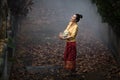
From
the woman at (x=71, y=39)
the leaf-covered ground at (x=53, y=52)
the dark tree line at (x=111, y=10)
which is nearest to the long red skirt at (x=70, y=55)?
the woman at (x=71, y=39)

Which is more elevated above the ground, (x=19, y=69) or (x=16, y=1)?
(x=16, y=1)

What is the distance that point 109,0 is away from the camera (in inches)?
423

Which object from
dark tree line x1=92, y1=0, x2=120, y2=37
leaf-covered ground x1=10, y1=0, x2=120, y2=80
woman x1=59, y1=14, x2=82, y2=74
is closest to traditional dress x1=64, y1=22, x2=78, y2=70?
woman x1=59, y1=14, x2=82, y2=74

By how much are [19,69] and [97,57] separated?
10.2ft

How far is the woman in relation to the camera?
34.7 ft

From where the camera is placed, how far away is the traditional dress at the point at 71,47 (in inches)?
417

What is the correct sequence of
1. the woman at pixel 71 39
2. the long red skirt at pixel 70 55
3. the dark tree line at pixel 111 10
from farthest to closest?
the long red skirt at pixel 70 55 → the woman at pixel 71 39 → the dark tree line at pixel 111 10

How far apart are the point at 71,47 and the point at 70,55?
282mm

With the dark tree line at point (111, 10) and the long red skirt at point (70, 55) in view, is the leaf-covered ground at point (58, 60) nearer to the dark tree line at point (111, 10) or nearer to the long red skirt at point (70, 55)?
the long red skirt at point (70, 55)

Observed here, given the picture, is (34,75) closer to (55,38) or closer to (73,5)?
(55,38)

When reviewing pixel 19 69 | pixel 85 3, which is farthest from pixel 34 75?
pixel 85 3

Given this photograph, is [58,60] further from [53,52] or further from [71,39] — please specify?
[71,39]

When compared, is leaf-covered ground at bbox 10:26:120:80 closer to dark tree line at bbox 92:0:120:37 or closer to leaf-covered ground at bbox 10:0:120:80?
leaf-covered ground at bbox 10:0:120:80

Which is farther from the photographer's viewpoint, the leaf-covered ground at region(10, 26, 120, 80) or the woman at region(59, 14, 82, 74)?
the leaf-covered ground at region(10, 26, 120, 80)
